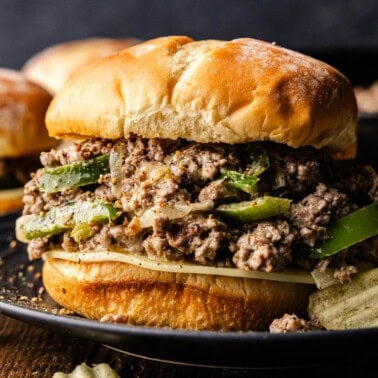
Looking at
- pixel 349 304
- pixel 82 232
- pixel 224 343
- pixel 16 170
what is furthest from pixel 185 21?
pixel 224 343

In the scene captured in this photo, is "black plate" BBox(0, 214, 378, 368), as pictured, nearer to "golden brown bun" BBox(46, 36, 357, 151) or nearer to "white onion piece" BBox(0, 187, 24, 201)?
"golden brown bun" BBox(46, 36, 357, 151)

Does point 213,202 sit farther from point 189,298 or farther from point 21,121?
point 21,121

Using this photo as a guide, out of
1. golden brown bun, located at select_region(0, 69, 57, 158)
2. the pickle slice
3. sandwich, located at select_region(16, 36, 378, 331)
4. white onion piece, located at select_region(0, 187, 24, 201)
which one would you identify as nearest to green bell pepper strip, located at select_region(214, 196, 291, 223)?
sandwich, located at select_region(16, 36, 378, 331)

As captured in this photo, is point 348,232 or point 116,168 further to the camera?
point 116,168

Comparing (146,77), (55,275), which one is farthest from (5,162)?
(146,77)

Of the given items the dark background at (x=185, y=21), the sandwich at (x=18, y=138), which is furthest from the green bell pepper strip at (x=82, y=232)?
the dark background at (x=185, y=21)

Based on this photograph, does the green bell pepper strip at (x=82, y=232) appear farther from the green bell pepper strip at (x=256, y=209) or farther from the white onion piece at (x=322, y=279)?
the white onion piece at (x=322, y=279)

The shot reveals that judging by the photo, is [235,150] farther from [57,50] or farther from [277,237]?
[57,50]
